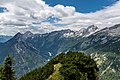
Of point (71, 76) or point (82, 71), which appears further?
point (82, 71)

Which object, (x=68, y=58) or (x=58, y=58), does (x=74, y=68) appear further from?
(x=58, y=58)

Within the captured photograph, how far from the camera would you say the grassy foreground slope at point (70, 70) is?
88.3 meters

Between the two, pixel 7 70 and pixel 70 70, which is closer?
pixel 7 70

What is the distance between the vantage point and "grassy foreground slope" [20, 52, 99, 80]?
88.3m

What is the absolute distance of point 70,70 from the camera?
88.4 metres

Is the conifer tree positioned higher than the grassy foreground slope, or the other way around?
the conifer tree

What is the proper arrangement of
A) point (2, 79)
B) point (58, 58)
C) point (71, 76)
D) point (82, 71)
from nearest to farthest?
point (2, 79)
point (71, 76)
point (82, 71)
point (58, 58)

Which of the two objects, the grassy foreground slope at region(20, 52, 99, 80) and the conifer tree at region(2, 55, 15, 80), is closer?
the conifer tree at region(2, 55, 15, 80)

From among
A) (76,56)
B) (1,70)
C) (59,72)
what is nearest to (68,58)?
(76,56)

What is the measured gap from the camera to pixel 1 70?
2709 inches

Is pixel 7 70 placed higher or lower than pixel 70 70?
higher

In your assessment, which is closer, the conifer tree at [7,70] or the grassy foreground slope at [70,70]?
the conifer tree at [7,70]

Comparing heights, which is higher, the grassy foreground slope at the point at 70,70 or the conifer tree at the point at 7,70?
the conifer tree at the point at 7,70

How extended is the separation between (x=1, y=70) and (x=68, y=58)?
114ft
